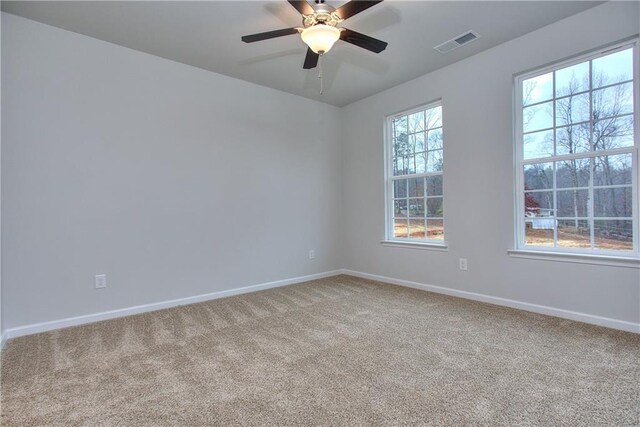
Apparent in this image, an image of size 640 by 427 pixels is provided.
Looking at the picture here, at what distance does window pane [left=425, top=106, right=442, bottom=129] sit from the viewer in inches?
153

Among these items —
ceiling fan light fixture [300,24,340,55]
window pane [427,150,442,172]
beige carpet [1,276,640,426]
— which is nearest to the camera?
beige carpet [1,276,640,426]

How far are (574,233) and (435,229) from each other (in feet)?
4.53

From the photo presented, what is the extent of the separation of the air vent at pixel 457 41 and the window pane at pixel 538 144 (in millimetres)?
1111

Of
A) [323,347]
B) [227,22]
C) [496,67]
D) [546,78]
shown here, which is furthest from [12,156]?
[546,78]

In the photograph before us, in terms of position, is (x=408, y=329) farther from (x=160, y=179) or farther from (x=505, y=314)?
(x=160, y=179)

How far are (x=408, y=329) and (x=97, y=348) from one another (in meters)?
2.45

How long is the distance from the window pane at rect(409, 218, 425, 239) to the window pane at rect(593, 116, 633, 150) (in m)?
1.88

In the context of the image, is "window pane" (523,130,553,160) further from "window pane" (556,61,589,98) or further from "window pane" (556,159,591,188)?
"window pane" (556,61,589,98)

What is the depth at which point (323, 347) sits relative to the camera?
7.72 ft

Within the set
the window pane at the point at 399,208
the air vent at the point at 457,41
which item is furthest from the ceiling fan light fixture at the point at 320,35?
the window pane at the point at 399,208

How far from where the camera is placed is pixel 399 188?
4395mm

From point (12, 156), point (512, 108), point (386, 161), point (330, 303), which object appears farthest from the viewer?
point (386, 161)

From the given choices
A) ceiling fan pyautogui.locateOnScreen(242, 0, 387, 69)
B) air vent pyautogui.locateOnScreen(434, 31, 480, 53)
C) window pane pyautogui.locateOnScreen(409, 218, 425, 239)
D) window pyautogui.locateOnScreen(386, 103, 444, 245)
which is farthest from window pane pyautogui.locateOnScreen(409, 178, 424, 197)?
ceiling fan pyautogui.locateOnScreen(242, 0, 387, 69)

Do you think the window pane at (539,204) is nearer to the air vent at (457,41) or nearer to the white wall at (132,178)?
the air vent at (457,41)
